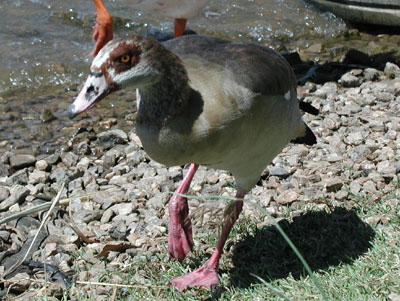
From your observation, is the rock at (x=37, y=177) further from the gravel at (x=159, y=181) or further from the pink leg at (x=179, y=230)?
the pink leg at (x=179, y=230)

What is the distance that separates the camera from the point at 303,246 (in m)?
3.81

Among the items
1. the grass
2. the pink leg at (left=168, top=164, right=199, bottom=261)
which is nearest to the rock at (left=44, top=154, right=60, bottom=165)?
the pink leg at (left=168, top=164, right=199, bottom=261)

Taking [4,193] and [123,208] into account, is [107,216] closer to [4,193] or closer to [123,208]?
[123,208]

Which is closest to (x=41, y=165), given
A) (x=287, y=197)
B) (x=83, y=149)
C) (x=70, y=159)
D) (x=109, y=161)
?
(x=70, y=159)

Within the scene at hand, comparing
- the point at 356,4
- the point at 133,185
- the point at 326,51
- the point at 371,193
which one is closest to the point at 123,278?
the point at 133,185

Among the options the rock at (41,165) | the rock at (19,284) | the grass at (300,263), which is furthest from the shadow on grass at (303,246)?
the rock at (41,165)

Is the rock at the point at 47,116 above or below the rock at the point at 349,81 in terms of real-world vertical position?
below

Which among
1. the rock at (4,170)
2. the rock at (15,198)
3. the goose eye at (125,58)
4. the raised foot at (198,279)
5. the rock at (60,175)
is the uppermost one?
the goose eye at (125,58)

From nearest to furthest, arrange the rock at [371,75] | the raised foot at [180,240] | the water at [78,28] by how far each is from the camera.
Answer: the raised foot at [180,240], the rock at [371,75], the water at [78,28]

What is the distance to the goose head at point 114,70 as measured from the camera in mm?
2820

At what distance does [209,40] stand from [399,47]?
5177 millimetres

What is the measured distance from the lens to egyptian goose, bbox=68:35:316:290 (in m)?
2.88

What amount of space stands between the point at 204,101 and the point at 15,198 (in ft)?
6.77

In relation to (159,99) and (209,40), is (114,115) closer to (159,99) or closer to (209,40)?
(209,40)
